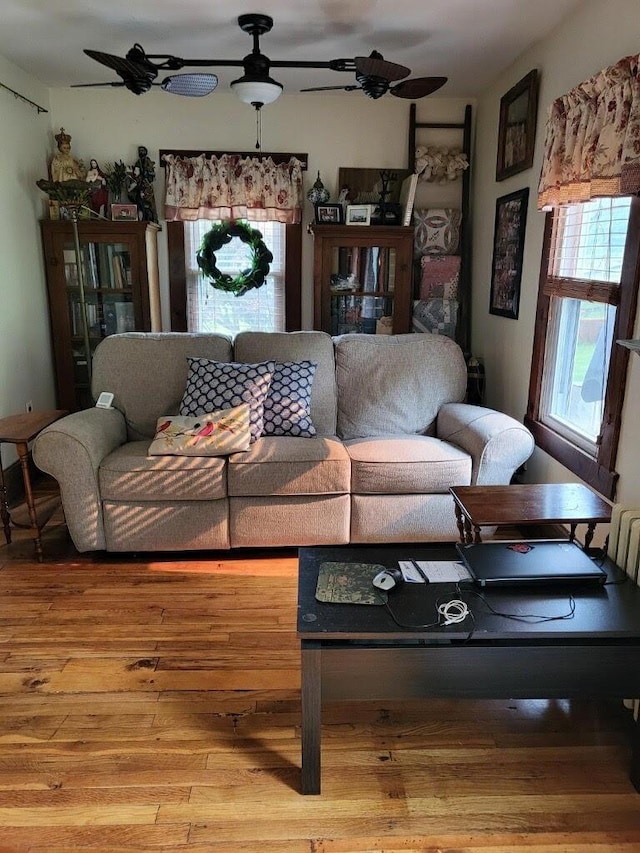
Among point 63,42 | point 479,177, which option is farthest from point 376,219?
point 63,42

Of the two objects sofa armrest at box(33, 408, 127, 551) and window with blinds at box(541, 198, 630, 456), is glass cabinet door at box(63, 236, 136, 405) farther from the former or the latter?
window with blinds at box(541, 198, 630, 456)

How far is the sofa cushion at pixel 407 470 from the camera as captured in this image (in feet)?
9.59

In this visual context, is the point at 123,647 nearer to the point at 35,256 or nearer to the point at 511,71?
the point at 35,256

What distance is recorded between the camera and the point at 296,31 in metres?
3.11

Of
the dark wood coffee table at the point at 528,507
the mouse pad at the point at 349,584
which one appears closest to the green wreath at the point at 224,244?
the dark wood coffee table at the point at 528,507

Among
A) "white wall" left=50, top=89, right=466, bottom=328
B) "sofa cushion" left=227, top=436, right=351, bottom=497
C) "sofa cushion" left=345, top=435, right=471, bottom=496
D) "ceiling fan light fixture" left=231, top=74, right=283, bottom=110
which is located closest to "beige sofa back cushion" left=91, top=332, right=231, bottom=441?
"sofa cushion" left=227, top=436, right=351, bottom=497

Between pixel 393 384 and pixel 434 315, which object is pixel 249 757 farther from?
pixel 434 315

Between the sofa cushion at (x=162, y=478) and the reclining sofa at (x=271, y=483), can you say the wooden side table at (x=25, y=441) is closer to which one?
the reclining sofa at (x=271, y=483)

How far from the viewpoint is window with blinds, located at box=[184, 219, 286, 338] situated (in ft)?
14.4

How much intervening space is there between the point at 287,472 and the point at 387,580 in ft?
3.83

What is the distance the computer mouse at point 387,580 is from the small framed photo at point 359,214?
9.47ft

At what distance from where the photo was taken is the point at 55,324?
4.17m

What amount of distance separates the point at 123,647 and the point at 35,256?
2768 mm

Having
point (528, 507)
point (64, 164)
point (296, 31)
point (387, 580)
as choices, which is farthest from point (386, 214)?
point (387, 580)
